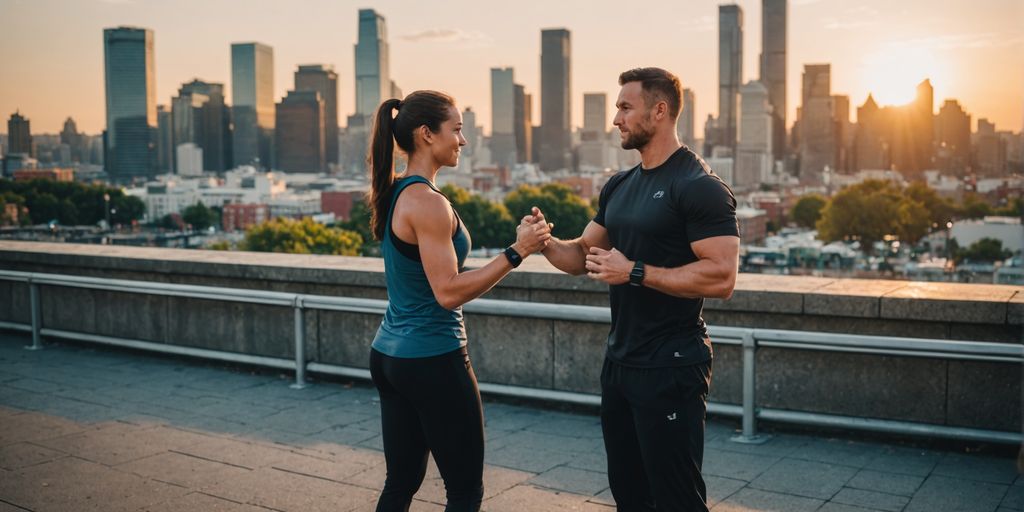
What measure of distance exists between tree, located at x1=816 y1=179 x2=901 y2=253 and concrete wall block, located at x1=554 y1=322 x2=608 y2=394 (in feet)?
356

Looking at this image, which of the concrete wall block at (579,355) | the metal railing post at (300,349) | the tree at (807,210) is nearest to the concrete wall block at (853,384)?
the concrete wall block at (579,355)

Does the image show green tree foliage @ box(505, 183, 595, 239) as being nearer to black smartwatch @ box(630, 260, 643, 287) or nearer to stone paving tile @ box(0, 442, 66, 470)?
stone paving tile @ box(0, 442, 66, 470)

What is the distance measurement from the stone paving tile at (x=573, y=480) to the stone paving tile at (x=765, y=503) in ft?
2.25

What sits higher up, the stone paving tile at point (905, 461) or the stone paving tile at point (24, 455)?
the stone paving tile at point (905, 461)

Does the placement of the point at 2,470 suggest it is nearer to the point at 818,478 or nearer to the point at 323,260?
the point at 323,260

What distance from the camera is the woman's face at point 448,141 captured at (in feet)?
11.5

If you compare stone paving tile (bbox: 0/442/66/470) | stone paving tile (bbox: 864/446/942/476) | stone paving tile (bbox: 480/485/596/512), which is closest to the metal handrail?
stone paving tile (bbox: 864/446/942/476)

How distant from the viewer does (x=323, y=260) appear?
29.1 ft

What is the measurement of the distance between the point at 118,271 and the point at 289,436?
4352 mm

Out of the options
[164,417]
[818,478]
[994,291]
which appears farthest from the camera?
[164,417]

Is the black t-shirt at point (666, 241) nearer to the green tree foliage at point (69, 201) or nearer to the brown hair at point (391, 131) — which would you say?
the brown hair at point (391, 131)

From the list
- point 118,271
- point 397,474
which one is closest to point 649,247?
point 397,474

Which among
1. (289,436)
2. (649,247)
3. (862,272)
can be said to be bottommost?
(862,272)

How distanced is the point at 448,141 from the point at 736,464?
120 inches
